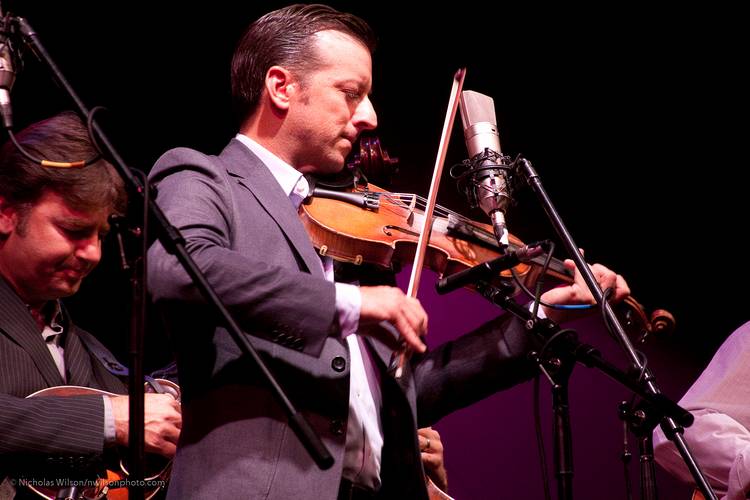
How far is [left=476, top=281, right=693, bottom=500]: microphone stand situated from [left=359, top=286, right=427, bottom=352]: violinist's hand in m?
0.43

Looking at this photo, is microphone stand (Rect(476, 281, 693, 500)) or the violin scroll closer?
microphone stand (Rect(476, 281, 693, 500))

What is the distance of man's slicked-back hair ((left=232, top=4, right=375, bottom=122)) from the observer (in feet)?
7.89

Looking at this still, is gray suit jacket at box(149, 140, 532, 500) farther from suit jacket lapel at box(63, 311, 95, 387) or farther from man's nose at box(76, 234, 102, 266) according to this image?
suit jacket lapel at box(63, 311, 95, 387)

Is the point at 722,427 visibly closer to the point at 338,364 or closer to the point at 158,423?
the point at 338,364

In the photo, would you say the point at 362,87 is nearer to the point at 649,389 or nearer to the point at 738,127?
the point at 649,389

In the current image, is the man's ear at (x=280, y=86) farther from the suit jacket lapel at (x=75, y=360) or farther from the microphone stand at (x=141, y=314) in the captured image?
the suit jacket lapel at (x=75, y=360)

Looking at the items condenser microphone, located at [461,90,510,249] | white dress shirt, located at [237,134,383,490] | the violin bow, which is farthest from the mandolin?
condenser microphone, located at [461,90,510,249]

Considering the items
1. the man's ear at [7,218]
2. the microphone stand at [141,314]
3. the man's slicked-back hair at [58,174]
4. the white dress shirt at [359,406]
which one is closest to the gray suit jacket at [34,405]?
the man's ear at [7,218]

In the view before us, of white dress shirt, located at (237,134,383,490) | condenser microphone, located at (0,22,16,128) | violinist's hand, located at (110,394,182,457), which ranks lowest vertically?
violinist's hand, located at (110,394,182,457)

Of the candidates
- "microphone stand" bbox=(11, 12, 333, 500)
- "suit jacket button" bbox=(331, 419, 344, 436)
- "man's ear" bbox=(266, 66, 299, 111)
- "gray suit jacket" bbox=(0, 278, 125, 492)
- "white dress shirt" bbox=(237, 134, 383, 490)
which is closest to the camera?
"microphone stand" bbox=(11, 12, 333, 500)

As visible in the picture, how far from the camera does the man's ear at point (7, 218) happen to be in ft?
8.30

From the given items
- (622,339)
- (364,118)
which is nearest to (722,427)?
(622,339)

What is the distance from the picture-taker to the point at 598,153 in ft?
13.8

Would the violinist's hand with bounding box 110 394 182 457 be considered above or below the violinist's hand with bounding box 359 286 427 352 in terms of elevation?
below
